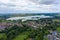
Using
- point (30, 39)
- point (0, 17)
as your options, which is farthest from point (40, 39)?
point (0, 17)

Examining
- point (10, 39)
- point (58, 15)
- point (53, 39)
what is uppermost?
point (10, 39)

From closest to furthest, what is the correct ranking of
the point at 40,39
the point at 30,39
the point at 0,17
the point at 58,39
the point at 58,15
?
the point at 40,39 → the point at 30,39 → the point at 58,39 → the point at 0,17 → the point at 58,15

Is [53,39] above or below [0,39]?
below

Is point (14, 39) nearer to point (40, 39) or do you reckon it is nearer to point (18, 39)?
point (18, 39)

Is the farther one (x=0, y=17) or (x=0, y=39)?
(x=0, y=17)

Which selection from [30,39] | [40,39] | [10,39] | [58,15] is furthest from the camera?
[58,15]

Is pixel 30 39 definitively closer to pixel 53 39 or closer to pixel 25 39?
pixel 25 39

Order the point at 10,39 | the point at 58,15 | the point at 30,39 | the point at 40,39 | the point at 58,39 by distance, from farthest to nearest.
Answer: the point at 58,15 → the point at 58,39 → the point at 30,39 → the point at 10,39 → the point at 40,39

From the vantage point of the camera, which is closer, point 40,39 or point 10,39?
point 40,39

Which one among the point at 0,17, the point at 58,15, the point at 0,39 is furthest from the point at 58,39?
the point at 58,15
